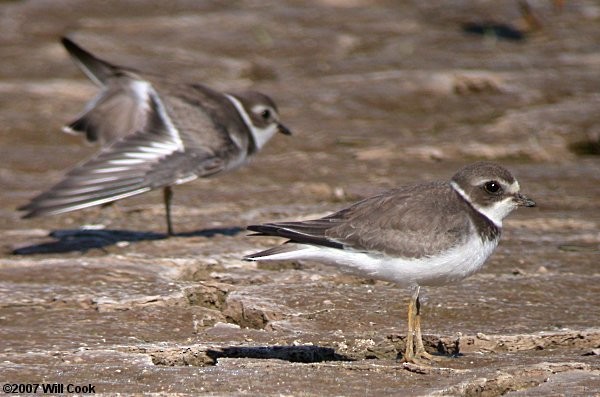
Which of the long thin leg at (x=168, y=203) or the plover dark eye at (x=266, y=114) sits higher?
the plover dark eye at (x=266, y=114)

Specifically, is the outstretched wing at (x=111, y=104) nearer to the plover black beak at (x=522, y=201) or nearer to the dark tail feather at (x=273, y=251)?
the dark tail feather at (x=273, y=251)

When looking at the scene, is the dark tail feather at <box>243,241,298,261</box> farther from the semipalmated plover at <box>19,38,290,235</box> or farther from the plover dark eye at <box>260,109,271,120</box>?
the plover dark eye at <box>260,109,271,120</box>

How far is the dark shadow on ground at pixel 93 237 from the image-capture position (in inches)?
201

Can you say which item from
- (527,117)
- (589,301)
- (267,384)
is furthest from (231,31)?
(267,384)

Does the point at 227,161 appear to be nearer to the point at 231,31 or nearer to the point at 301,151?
the point at 301,151

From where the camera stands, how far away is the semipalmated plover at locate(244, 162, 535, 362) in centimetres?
389

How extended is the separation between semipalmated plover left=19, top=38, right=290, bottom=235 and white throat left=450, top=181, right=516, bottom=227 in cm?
173

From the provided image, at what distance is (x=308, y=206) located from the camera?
564 centimetres

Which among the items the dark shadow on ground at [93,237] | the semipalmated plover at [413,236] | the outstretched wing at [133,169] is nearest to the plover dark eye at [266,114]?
the outstretched wing at [133,169]

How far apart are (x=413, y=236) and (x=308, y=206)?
1.71m

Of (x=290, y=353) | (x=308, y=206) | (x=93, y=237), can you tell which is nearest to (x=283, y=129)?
(x=308, y=206)

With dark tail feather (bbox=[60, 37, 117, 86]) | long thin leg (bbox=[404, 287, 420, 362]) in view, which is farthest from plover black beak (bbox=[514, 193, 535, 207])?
dark tail feather (bbox=[60, 37, 117, 86])

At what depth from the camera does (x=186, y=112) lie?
19.4ft

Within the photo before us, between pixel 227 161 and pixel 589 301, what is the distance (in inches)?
84.1
